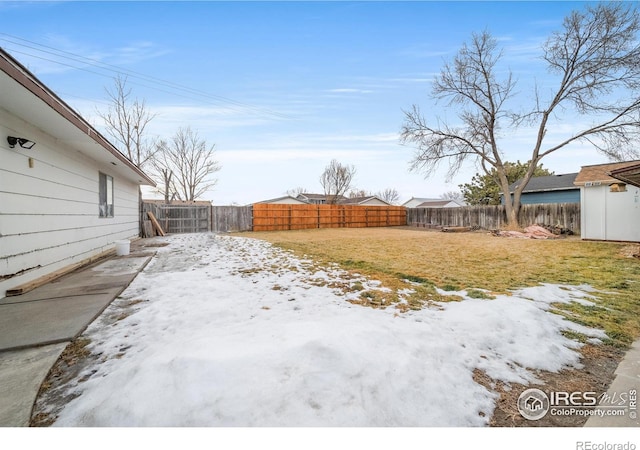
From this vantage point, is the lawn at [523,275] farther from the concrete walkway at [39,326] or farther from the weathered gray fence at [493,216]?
the weathered gray fence at [493,216]

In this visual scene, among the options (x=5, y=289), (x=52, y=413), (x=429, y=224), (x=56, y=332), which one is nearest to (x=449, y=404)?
(x=52, y=413)

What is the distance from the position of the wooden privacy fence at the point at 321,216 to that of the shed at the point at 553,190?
8332 mm

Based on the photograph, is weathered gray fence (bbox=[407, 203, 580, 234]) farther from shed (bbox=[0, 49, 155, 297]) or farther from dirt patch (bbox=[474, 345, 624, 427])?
shed (bbox=[0, 49, 155, 297])

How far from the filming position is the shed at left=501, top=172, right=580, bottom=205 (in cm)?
1648

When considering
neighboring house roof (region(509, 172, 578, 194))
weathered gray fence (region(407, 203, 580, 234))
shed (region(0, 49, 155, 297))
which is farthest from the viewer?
neighboring house roof (region(509, 172, 578, 194))

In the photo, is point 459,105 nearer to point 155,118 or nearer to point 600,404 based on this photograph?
point 600,404

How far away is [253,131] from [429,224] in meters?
13.7

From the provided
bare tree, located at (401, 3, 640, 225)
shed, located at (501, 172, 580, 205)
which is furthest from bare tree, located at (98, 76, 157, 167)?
shed, located at (501, 172, 580, 205)

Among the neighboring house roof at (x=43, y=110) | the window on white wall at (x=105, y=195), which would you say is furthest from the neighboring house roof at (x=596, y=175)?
the window on white wall at (x=105, y=195)

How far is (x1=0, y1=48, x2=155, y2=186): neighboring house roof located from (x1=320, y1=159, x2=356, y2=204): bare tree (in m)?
30.0

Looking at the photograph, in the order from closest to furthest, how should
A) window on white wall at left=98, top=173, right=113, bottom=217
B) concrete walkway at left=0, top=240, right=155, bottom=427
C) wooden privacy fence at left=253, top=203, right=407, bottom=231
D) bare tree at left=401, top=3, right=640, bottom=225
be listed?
1. concrete walkway at left=0, top=240, right=155, bottom=427
2. window on white wall at left=98, top=173, right=113, bottom=217
3. bare tree at left=401, top=3, right=640, bottom=225
4. wooden privacy fence at left=253, top=203, right=407, bottom=231

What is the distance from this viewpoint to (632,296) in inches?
126

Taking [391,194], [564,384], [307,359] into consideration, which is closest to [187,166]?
[307,359]

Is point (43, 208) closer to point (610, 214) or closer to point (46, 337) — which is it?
point (46, 337)
